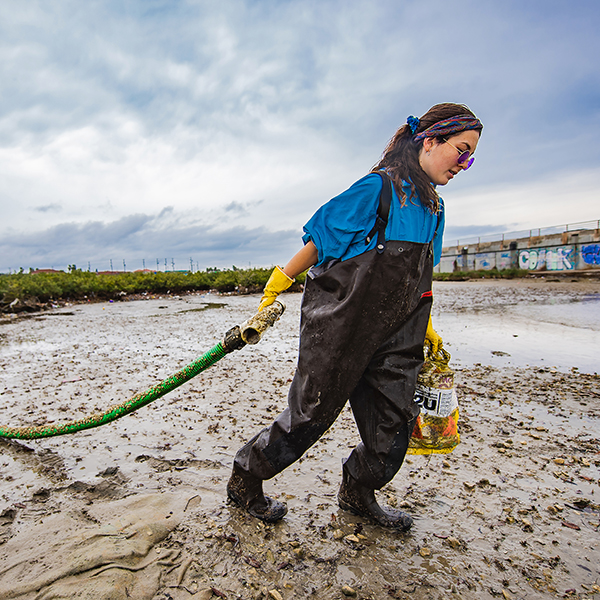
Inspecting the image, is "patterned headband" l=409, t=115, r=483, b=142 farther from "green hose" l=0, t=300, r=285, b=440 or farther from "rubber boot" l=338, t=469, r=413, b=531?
"rubber boot" l=338, t=469, r=413, b=531

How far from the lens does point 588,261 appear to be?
95.2 feet

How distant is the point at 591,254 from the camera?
28.9 metres

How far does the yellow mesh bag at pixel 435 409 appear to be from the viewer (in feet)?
6.27

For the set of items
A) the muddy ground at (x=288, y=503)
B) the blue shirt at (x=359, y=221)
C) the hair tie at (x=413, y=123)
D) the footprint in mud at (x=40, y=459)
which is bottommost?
the muddy ground at (x=288, y=503)

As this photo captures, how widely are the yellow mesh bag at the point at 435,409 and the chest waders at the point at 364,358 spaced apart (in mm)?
124

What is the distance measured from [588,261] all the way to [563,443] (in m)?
32.7

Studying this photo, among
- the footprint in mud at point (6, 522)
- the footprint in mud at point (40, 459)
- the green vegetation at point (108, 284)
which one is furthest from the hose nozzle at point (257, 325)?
the green vegetation at point (108, 284)

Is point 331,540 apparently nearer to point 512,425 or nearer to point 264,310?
point 264,310

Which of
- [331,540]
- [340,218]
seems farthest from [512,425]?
[340,218]

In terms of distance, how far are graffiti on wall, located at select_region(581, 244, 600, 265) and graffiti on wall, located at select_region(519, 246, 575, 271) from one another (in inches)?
36.9

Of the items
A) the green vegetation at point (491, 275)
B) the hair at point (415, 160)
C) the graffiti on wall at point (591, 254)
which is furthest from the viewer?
the graffiti on wall at point (591, 254)

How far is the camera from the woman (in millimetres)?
1669

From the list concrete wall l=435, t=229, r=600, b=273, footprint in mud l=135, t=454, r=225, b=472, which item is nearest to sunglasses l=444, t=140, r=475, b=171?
footprint in mud l=135, t=454, r=225, b=472

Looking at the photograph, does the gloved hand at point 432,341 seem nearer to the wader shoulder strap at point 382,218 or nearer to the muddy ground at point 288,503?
the wader shoulder strap at point 382,218
